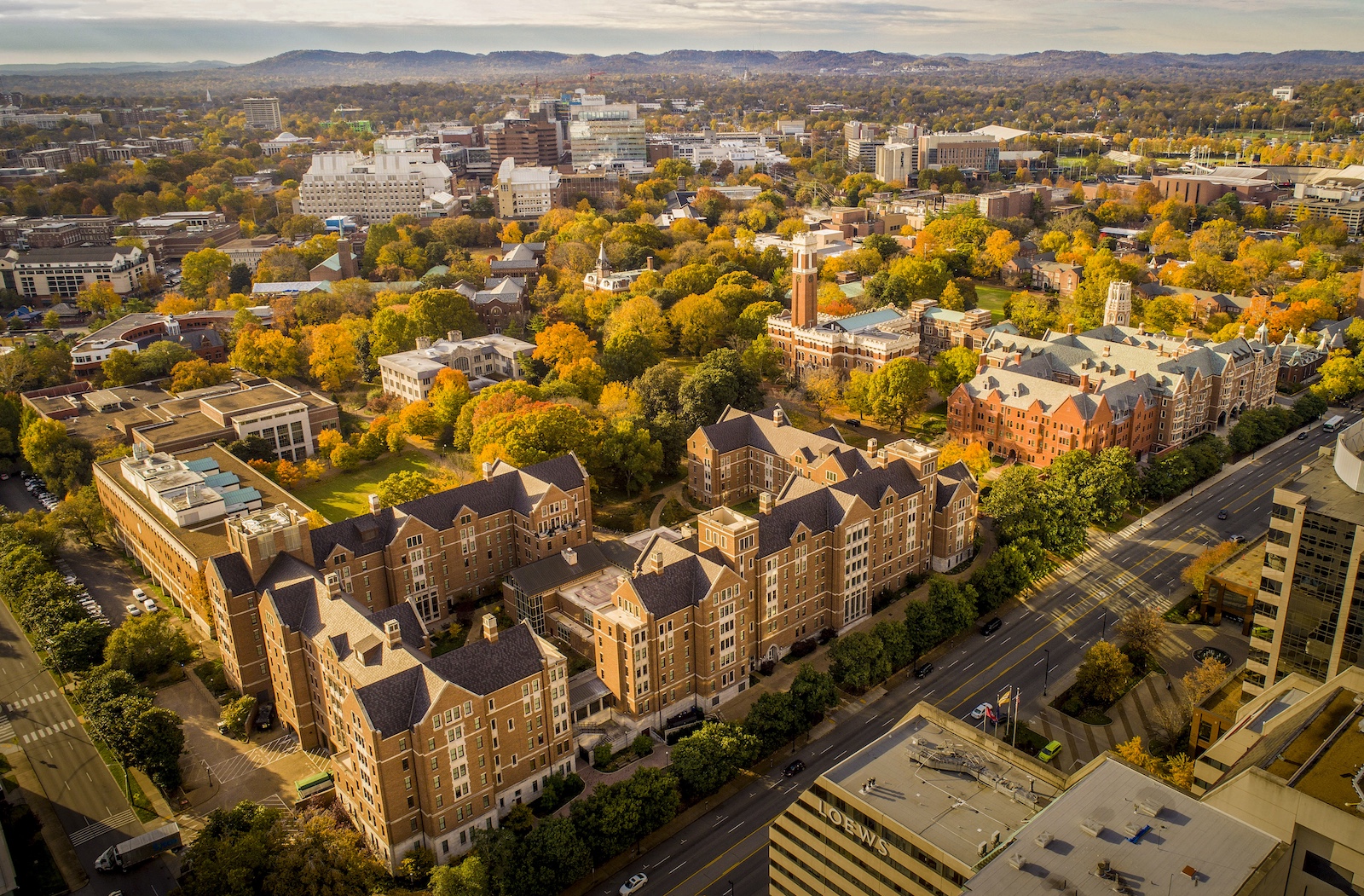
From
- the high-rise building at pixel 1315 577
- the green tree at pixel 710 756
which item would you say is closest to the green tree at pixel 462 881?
the green tree at pixel 710 756

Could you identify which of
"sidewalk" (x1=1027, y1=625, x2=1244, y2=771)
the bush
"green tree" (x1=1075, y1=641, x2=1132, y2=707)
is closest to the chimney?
the bush

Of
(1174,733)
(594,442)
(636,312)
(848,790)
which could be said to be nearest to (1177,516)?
(1174,733)

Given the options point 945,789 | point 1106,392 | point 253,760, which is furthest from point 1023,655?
point 253,760

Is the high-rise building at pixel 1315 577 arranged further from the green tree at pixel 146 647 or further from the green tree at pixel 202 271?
the green tree at pixel 202 271

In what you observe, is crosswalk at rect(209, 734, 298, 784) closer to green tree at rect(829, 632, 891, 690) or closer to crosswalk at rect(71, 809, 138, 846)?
crosswalk at rect(71, 809, 138, 846)

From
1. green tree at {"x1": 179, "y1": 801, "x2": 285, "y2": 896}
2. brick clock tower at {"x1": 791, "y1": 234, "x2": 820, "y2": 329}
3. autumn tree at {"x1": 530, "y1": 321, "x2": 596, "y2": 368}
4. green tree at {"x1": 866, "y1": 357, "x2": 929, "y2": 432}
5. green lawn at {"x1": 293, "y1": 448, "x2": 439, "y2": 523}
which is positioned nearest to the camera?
green tree at {"x1": 179, "y1": 801, "x2": 285, "y2": 896}
